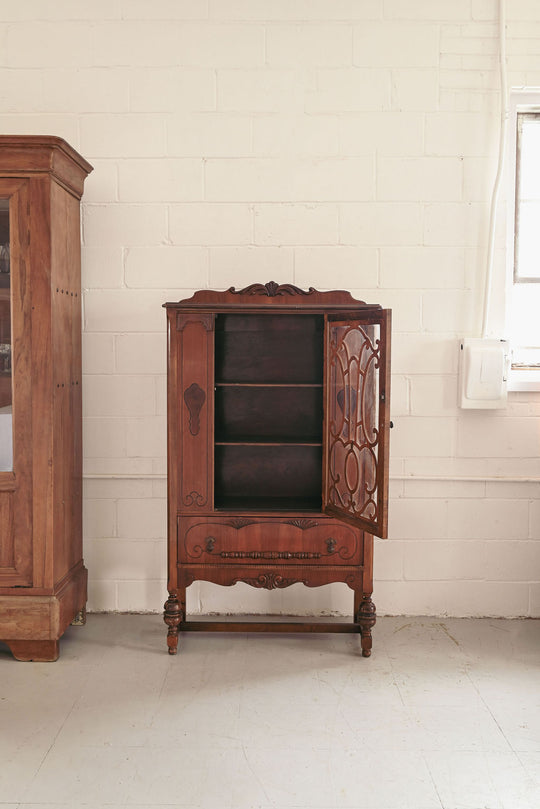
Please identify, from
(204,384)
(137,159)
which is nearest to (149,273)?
(137,159)

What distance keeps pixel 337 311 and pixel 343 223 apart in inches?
24.0

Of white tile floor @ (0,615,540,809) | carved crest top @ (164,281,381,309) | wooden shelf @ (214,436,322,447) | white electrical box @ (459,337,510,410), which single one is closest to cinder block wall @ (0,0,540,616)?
white electrical box @ (459,337,510,410)

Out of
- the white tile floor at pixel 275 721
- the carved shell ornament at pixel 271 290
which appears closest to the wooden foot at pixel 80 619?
the white tile floor at pixel 275 721

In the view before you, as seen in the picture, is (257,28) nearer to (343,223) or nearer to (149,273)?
(343,223)

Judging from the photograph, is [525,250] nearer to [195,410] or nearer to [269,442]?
[269,442]

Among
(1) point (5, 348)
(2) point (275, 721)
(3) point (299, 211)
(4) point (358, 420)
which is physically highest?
(3) point (299, 211)

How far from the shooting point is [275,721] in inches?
98.3

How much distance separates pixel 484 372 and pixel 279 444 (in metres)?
1.03

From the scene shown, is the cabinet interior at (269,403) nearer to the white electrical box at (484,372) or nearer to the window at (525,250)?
the white electrical box at (484,372)

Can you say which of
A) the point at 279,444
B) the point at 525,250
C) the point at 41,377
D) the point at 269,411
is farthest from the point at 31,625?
the point at 525,250

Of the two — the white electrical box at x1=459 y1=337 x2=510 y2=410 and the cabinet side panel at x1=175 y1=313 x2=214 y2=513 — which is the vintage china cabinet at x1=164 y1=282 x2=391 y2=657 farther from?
the white electrical box at x1=459 y1=337 x2=510 y2=410

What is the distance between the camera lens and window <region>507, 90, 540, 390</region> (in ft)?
11.3

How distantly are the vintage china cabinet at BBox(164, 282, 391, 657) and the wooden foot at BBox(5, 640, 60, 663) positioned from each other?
1.53 ft

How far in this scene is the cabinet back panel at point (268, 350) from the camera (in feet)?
11.0
